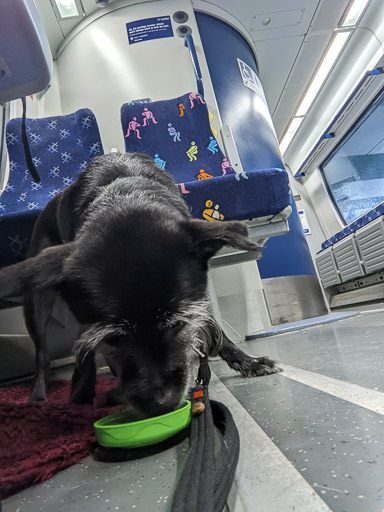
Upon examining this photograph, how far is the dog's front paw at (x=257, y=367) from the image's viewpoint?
3.86 ft

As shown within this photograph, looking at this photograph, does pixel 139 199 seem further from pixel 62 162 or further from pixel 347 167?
pixel 347 167

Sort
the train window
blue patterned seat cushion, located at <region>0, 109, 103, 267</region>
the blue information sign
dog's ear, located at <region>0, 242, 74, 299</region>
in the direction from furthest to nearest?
the train window
the blue information sign
blue patterned seat cushion, located at <region>0, 109, 103, 267</region>
dog's ear, located at <region>0, 242, 74, 299</region>

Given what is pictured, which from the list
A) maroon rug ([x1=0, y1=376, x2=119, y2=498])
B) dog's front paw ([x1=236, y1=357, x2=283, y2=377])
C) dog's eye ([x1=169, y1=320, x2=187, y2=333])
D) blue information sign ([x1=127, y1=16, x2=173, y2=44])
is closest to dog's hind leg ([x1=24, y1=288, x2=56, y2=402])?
maroon rug ([x1=0, y1=376, x2=119, y2=498])

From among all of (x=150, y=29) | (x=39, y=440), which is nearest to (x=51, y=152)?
(x=39, y=440)

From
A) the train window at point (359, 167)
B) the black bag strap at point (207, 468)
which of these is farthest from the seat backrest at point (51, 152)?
the train window at point (359, 167)

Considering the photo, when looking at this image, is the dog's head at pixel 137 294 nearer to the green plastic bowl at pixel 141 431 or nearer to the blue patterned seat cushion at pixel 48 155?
the green plastic bowl at pixel 141 431

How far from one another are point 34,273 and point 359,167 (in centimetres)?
723

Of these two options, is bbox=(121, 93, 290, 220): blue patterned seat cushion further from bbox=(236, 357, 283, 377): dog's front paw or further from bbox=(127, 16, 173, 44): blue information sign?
bbox=(127, 16, 173, 44): blue information sign

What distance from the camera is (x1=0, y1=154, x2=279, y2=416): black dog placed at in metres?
0.77

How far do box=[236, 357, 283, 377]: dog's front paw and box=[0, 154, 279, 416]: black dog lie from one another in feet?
0.96

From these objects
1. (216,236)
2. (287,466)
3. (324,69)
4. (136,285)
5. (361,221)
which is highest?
(324,69)

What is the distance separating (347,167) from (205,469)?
25.0ft

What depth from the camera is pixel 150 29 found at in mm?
3539

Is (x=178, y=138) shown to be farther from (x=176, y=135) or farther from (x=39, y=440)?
(x=39, y=440)
